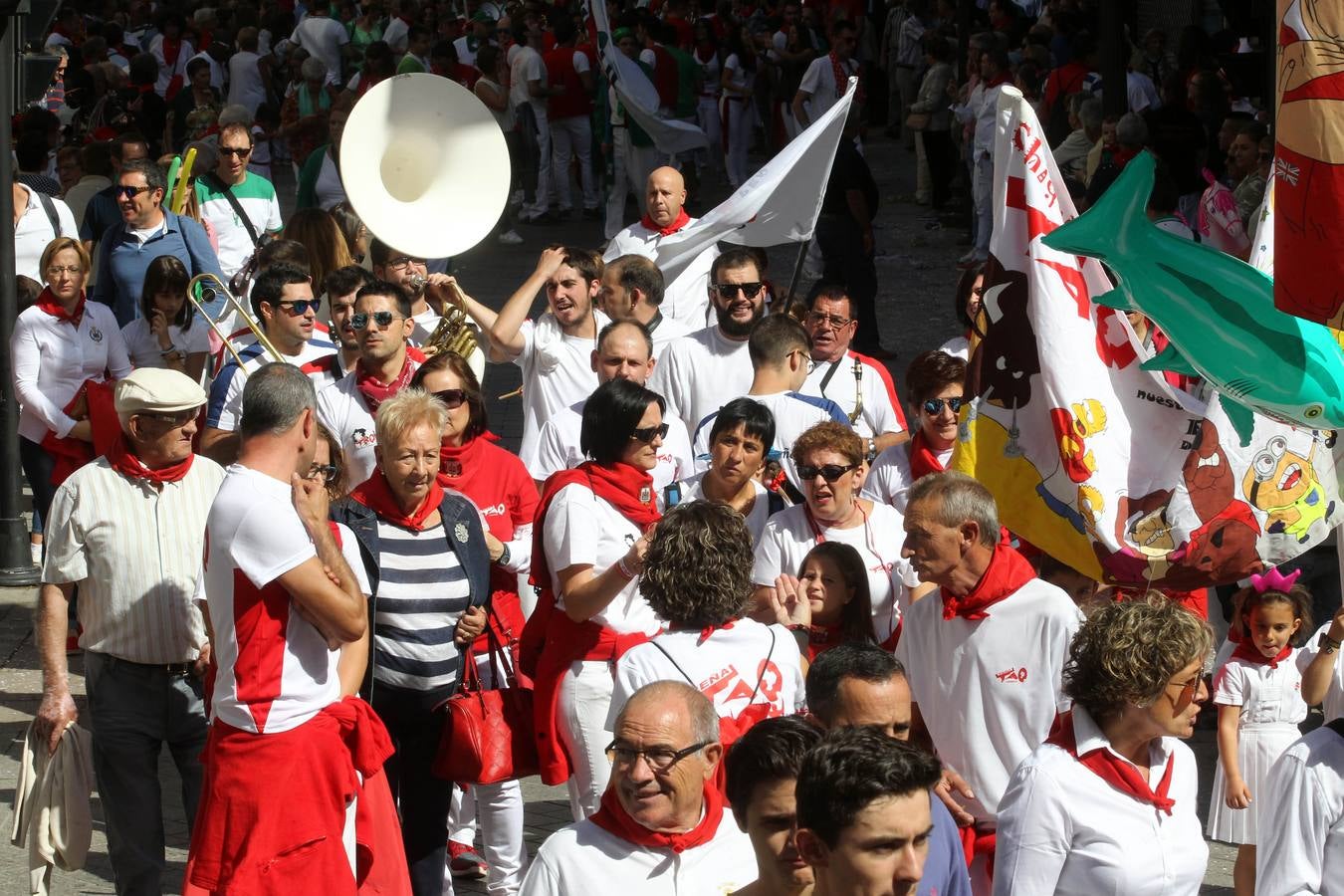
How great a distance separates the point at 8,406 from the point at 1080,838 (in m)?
7.03

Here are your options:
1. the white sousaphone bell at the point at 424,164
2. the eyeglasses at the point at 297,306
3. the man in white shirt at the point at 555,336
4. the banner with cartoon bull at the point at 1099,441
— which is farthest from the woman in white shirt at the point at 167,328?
the banner with cartoon bull at the point at 1099,441

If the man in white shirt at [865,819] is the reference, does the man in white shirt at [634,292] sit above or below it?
above

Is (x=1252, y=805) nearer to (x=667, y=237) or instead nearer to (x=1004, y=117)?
(x=1004, y=117)

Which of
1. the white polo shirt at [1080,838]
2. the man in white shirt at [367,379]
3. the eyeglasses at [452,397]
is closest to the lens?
the white polo shirt at [1080,838]

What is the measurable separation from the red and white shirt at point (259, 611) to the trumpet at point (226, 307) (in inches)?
104

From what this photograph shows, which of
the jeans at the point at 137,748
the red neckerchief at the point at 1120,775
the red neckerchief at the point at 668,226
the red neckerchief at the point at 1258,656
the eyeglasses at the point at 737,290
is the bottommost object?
the jeans at the point at 137,748

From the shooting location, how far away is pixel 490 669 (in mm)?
5906

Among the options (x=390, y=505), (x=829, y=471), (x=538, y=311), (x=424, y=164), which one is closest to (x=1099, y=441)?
(x=829, y=471)

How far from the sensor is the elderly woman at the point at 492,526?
612 centimetres

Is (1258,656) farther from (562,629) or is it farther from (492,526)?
(492,526)

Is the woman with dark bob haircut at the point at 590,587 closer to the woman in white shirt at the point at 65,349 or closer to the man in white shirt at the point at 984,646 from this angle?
the man in white shirt at the point at 984,646

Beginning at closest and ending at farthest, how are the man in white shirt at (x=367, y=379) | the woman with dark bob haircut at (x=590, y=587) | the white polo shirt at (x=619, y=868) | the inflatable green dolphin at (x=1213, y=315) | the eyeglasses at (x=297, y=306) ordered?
the white polo shirt at (x=619, y=868), the inflatable green dolphin at (x=1213, y=315), the woman with dark bob haircut at (x=590, y=587), the man in white shirt at (x=367, y=379), the eyeglasses at (x=297, y=306)

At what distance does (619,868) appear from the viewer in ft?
12.4

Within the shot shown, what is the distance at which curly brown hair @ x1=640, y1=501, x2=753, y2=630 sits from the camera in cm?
478
